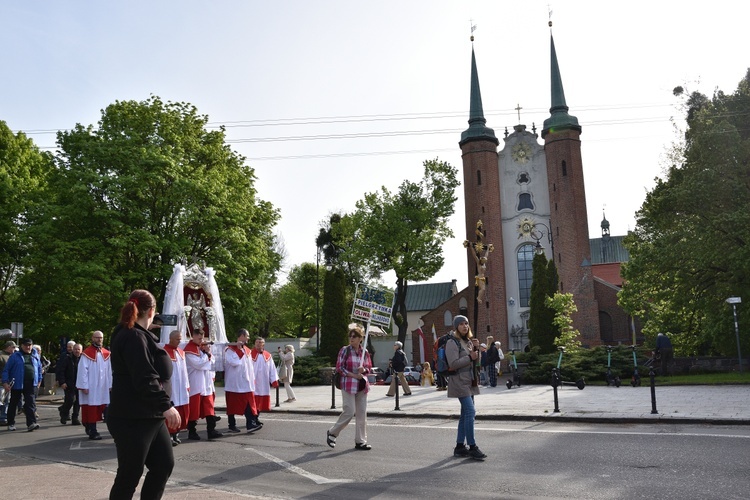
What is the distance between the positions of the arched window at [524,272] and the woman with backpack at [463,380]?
46.1 m

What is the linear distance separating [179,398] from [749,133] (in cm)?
2351

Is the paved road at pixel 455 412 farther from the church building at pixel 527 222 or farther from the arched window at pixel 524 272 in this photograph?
the arched window at pixel 524 272

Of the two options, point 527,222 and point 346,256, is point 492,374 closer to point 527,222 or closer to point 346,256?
point 346,256

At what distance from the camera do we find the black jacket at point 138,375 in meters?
4.66

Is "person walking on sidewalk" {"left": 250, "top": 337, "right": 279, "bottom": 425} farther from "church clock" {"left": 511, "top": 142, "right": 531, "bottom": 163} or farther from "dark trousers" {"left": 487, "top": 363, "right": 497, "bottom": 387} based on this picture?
"church clock" {"left": 511, "top": 142, "right": 531, "bottom": 163}

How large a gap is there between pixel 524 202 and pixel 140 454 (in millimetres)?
53995

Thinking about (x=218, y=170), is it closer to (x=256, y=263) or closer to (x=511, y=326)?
(x=256, y=263)

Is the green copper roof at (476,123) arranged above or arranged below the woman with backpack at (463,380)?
above

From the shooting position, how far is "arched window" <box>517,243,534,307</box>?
177ft

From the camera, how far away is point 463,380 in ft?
29.1

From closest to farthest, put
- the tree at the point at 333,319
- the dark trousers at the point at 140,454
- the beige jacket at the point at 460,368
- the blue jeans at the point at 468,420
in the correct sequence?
1. the dark trousers at the point at 140,454
2. the blue jeans at the point at 468,420
3. the beige jacket at the point at 460,368
4. the tree at the point at 333,319

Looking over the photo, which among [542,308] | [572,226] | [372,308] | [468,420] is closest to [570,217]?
[572,226]

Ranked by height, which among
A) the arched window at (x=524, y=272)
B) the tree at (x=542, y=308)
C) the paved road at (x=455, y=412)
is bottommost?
the paved road at (x=455, y=412)

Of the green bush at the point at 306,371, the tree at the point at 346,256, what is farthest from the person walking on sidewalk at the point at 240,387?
the tree at the point at 346,256
